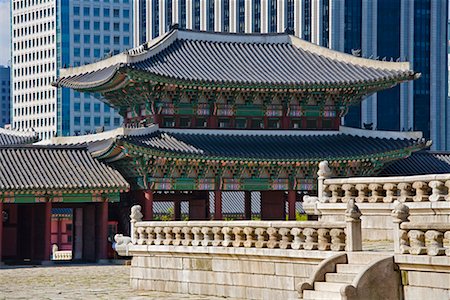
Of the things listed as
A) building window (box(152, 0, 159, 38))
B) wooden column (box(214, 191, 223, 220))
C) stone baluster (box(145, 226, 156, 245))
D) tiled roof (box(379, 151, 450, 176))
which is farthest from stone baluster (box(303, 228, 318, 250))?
building window (box(152, 0, 159, 38))

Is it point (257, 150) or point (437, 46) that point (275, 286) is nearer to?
point (257, 150)

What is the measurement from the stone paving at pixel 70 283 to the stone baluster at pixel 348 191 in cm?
471

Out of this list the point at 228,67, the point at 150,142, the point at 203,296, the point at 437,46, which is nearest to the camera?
the point at 203,296

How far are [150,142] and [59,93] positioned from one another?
122m

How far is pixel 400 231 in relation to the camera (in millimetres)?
25062

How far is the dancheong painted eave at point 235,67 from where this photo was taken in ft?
186

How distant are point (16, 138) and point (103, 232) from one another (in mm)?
16345

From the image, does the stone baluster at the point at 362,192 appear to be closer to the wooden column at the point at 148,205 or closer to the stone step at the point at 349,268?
the stone step at the point at 349,268

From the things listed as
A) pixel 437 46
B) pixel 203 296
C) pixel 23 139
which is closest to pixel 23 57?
pixel 437 46

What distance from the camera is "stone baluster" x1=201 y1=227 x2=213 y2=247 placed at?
33.0m

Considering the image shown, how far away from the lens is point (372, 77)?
58.5m

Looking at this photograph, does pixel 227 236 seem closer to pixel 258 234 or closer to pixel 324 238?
pixel 258 234

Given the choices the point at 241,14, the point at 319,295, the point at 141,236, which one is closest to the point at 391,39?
the point at 241,14

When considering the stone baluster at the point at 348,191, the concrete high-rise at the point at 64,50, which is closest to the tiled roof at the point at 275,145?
the stone baluster at the point at 348,191
